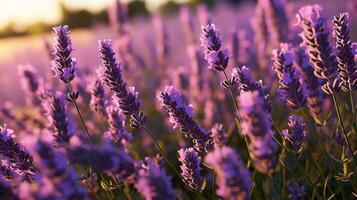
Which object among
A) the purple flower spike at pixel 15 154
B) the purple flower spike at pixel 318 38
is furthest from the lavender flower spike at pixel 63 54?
the purple flower spike at pixel 318 38

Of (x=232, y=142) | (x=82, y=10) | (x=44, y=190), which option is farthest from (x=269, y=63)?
(x=82, y=10)

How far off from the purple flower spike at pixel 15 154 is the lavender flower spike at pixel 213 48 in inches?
38.5

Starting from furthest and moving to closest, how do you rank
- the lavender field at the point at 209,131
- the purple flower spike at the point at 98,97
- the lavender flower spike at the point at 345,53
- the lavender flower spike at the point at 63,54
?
the purple flower spike at the point at 98,97 → the lavender flower spike at the point at 63,54 → the lavender flower spike at the point at 345,53 → the lavender field at the point at 209,131

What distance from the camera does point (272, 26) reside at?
17.3 ft

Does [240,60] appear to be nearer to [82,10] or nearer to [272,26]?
[272,26]

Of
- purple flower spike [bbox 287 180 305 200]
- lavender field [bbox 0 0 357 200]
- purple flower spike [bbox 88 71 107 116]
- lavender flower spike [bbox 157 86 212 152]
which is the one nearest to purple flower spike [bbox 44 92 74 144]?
lavender field [bbox 0 0 357 200]

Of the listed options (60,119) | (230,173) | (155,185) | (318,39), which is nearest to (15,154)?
(60,119)

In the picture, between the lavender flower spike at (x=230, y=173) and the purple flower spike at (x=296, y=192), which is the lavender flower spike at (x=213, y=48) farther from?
the lavender flower spike at (x=230, y=173)

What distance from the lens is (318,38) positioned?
2.60 meters

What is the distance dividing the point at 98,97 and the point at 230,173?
5.75ft

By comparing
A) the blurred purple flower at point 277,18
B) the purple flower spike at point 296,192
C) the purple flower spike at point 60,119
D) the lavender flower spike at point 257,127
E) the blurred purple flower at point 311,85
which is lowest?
the purple flower spike at point 296,192

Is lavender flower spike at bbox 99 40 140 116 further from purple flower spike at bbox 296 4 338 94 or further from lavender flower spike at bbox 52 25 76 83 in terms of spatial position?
purple flower spike at bbox 296 4 338 94

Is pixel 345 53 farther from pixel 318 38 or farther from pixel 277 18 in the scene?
pixel 277 18

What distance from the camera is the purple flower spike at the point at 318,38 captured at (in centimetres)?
255
